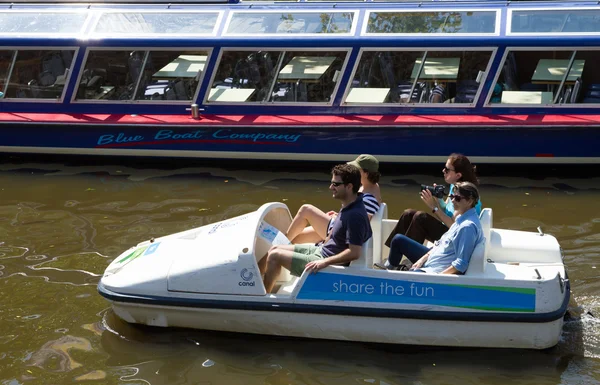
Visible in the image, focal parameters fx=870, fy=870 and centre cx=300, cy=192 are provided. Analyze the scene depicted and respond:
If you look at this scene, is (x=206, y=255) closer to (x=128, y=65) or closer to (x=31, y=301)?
(x=31, y=301)

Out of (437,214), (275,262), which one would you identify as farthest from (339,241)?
(437,214)

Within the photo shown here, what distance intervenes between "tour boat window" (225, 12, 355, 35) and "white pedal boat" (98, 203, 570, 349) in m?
5.59

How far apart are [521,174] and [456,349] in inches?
219

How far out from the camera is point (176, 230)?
10.1 m

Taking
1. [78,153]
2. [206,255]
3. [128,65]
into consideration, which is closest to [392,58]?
[128,65]

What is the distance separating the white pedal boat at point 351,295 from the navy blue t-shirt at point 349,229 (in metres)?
0.12

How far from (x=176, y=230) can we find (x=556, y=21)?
19.3 ft

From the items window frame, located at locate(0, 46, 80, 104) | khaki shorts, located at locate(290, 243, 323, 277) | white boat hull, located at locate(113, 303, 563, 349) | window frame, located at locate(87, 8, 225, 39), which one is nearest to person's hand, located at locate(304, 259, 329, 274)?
khaki shorts, located at locate(290, 243, 323, 277)

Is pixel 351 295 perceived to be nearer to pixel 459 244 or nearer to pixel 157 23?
pixel 459 244

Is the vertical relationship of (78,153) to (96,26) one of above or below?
below

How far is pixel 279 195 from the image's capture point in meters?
11.3

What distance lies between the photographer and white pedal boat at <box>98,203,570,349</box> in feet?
21.7

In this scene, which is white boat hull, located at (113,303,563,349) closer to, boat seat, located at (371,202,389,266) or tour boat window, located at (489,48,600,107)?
boat seat, located at (371,202,389,266)

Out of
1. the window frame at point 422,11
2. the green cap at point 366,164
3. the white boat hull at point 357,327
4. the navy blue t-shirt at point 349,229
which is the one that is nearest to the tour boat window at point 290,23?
the window frame at point 422,11
